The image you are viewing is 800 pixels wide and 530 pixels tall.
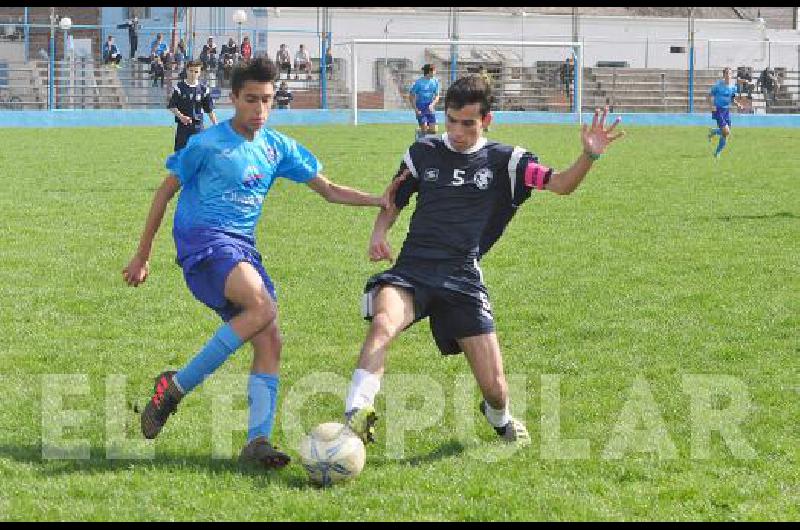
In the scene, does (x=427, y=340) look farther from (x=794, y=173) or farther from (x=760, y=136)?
(x=760, y=136)

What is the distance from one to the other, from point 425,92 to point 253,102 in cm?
2142

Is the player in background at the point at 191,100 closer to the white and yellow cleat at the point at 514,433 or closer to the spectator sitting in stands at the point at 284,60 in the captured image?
the white and yellow cleat at the point at 514,433

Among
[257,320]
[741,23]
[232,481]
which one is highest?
[741,23]

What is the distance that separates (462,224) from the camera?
18.9 ft

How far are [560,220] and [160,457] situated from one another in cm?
875

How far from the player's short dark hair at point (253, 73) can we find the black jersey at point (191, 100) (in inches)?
490

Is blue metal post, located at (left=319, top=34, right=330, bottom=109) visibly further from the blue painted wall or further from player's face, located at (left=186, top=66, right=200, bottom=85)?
player's face, located at (left=186, top=66, right=200, bottom=85)

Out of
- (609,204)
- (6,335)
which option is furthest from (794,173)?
(6,335)

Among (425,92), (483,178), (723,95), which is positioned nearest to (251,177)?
(483,178)

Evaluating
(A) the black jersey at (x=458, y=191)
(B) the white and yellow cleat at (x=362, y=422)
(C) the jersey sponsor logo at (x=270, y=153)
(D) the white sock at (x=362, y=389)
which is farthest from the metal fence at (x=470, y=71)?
(B) the white and yellow cleat at (x=362, y=422)

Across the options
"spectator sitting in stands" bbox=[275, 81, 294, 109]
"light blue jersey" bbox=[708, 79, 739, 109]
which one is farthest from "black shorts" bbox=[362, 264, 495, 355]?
"spectator sitting in stands" bbox=[275, 81, 294, 109]

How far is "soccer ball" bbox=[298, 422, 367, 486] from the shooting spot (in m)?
4.95

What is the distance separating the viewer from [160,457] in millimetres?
5434

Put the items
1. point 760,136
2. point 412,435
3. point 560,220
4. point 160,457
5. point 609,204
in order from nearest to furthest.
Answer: point 160,457, point 412,435, point 560,220, point 609,204, point 760,136
